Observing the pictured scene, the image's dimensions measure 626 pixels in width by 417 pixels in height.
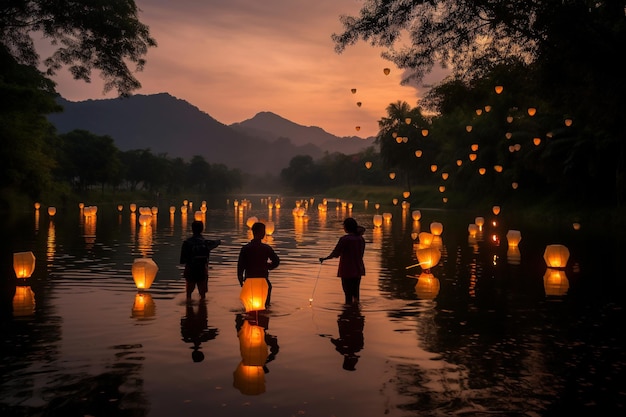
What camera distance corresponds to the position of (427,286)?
15.4 metres

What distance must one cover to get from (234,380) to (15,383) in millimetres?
2495

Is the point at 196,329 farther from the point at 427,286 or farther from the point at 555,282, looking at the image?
the point at 555,282

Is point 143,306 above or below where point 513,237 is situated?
below

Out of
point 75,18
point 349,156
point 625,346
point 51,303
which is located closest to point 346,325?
point 625,346

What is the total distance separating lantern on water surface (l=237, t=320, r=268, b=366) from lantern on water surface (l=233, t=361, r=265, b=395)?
0.23m

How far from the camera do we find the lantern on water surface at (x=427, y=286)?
14.1m

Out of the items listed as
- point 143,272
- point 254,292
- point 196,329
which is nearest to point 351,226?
point 254,292

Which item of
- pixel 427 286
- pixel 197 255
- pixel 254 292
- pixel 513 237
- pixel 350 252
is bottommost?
pixel 427 286

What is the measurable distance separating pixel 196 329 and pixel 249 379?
2894 millimetres

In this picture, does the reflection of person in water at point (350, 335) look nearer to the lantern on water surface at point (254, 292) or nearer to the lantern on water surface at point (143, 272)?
the lantern on water surface at point (254, 292)

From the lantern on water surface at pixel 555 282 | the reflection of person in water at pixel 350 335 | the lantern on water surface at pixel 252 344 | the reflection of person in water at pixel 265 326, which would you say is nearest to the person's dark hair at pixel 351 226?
the reflection of person in water at pixel 350 335

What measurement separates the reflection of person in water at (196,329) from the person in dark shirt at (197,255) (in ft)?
1.88

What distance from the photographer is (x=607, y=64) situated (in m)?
15.4

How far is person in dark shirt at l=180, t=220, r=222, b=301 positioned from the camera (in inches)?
471
